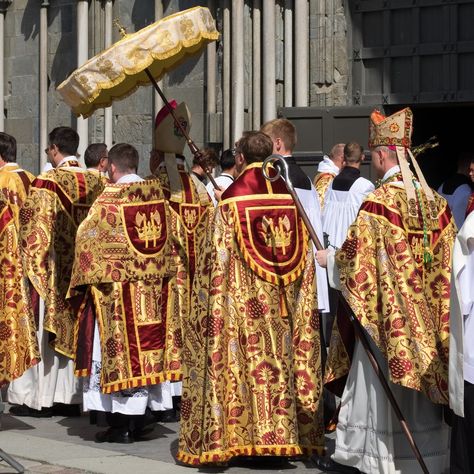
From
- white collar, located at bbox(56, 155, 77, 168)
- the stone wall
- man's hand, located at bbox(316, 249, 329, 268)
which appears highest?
the stone wall

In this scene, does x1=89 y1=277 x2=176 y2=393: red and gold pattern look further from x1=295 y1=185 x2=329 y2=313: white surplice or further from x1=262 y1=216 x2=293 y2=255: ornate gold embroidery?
x1=262 y1=216 x2=293 y2=255: ornate gold embroidery

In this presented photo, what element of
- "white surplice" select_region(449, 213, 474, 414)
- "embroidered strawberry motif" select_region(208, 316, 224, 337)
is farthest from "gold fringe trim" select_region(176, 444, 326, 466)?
"white surplice" select_region(449, 213, 474, 414)

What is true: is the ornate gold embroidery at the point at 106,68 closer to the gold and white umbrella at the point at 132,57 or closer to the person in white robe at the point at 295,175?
the gold and white umbrella at the point at 132,57

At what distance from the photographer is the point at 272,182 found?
8211 mm

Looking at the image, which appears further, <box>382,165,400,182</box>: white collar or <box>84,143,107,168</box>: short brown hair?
<box>84,143,107,168</box>: short brown hair

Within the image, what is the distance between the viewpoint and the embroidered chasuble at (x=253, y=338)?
7.98 meters

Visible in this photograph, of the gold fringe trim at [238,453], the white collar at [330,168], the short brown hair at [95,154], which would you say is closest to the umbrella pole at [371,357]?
the gold fringe trim at [238,453]

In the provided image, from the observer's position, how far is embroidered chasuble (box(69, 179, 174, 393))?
9008mm

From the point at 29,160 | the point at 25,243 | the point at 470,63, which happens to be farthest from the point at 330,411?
the point at 29,160

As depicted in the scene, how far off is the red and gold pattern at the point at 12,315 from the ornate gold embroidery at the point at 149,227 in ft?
2.66

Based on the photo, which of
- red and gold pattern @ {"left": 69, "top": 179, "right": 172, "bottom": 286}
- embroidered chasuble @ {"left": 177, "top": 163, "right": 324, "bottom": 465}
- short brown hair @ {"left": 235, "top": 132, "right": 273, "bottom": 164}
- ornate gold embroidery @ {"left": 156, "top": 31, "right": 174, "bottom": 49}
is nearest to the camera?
embroidered chasuble @ {"left": 177, "top": 163, "right": 324, "bottom": 465}

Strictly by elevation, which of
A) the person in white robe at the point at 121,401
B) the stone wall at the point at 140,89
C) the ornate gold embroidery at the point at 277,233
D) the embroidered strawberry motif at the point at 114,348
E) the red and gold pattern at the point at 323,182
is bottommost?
the person in white robe at the point at 121,401

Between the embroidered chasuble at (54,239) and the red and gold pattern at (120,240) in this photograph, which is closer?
the red and gold pattern at (120,240)

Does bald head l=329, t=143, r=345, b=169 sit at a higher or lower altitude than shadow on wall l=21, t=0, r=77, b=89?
lower
